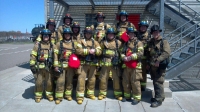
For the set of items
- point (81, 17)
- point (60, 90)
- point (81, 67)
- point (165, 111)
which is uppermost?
point (81, 17)

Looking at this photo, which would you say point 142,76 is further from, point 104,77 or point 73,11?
point 73,11

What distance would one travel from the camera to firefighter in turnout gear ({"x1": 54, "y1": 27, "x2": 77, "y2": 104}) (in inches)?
217

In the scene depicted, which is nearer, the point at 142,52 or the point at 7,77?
the point at 142,52

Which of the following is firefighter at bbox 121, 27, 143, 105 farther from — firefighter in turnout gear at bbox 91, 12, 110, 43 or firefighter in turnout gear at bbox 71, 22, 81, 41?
firefighter in turnout gear at bbox 71, 22, 81, 41

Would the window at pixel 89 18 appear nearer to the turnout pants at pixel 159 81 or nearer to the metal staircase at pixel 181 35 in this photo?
the metal staircase at pixel 181 35

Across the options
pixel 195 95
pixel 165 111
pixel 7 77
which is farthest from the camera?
pixel 7 77

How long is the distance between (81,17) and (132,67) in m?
7.30

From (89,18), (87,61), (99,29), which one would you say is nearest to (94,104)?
(87,61)

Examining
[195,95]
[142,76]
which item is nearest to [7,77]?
[142,76]

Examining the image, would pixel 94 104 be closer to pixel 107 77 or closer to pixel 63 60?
pixel 107 77

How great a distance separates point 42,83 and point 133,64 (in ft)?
8.22

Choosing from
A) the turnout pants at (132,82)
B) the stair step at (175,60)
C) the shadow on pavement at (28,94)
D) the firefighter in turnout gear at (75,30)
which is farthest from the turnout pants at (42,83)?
the stair step at (175,60)

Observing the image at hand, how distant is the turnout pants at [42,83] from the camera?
571 cm

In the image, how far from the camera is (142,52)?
17.7 feet
